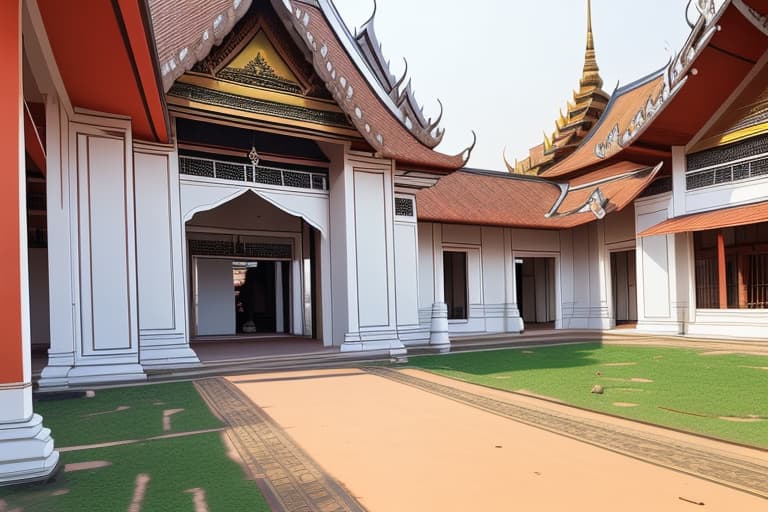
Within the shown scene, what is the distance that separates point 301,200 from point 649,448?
580 cm

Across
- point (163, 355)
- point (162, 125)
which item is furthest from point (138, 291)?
point (162, 125)

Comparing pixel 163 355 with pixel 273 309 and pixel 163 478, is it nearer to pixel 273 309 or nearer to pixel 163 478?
pixel 163 478

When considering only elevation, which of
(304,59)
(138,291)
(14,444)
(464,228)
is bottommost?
(14,444)

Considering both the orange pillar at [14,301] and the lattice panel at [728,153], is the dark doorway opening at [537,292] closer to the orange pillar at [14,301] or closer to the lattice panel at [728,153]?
the lattice panel at [728,153]

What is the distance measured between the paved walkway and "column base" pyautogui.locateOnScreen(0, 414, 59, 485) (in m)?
0.98

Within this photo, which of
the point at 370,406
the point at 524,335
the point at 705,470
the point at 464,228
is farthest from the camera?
the point at 464,228

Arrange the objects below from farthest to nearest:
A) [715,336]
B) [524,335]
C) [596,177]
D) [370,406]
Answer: [596,177], [524,335], [715,336], [370,406]

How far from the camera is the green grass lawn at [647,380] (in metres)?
3.50

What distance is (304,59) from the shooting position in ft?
22.6

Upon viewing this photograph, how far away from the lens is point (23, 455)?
250cm

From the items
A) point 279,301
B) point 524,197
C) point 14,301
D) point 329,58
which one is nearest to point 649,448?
point 14,301

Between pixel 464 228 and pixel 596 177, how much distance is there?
11.8 ft

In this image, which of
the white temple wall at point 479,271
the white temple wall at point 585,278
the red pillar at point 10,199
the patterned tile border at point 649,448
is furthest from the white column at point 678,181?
the red pillar at point 10,199

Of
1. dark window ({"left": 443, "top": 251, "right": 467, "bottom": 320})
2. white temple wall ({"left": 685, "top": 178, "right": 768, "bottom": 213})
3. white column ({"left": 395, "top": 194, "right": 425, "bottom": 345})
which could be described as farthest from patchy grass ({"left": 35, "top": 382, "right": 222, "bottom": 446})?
white temple wall ({"left": 685, "top": 178, "right": 768, "bottom": 213})
